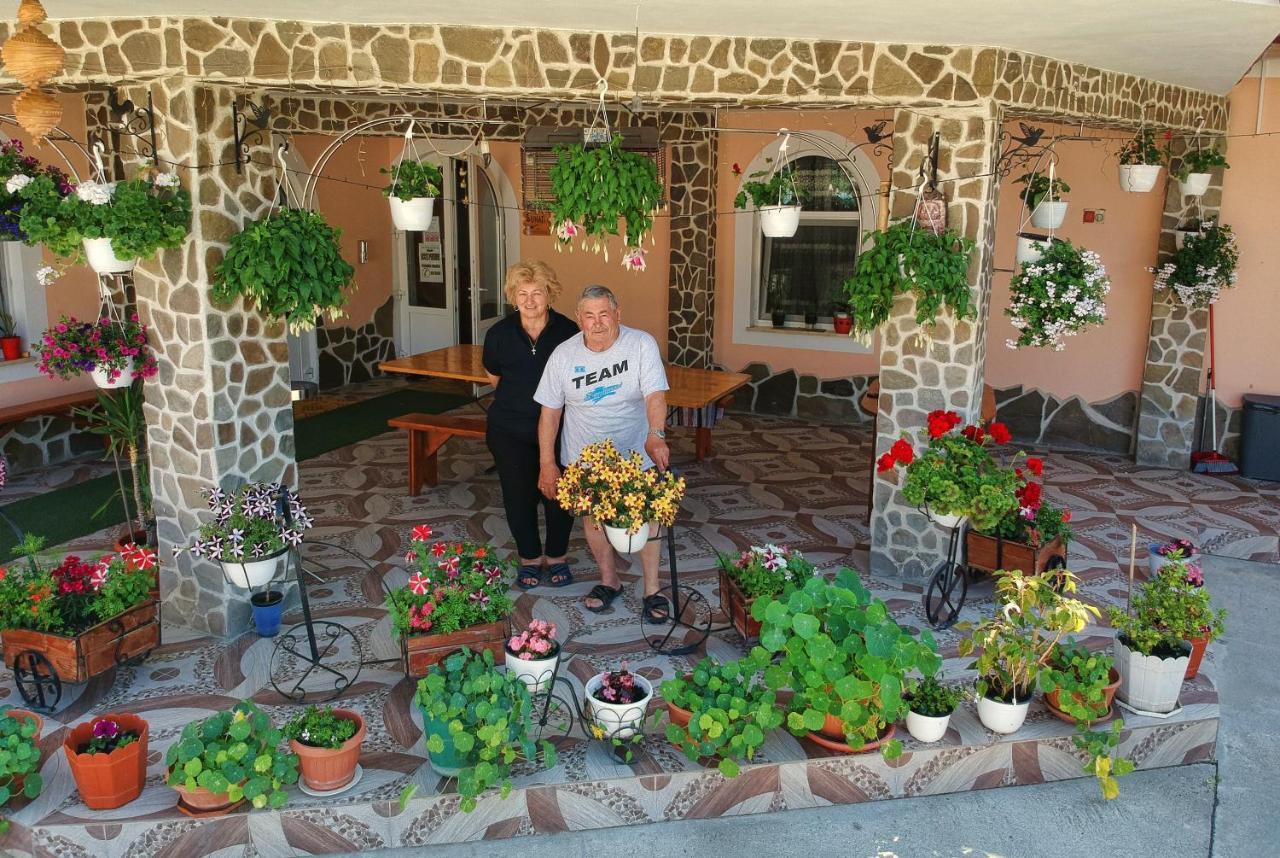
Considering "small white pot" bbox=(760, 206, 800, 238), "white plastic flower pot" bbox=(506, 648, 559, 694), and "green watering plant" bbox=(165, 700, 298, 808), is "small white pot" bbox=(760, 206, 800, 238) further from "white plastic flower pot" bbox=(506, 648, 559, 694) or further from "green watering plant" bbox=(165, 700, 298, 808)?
"green watering plant" bbox=(165, 700, 298, 808)

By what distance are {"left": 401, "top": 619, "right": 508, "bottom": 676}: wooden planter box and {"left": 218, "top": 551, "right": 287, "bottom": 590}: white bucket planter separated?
2.32ft

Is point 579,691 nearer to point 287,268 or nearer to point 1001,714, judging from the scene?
point 1001,714

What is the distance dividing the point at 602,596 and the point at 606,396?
1.09m

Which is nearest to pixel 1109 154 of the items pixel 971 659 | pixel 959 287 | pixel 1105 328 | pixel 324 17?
pixel 1105 328

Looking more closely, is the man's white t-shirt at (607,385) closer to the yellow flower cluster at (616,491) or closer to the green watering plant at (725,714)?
the yellow flower cluster at (616,491)

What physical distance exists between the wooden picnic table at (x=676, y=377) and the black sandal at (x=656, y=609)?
6.97 feet

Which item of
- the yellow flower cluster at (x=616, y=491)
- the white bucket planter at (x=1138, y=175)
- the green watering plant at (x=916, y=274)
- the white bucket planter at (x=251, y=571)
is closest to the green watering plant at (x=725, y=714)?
the yellow flower cluster at (x=616, y=491)

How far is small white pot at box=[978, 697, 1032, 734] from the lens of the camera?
409 centimetres

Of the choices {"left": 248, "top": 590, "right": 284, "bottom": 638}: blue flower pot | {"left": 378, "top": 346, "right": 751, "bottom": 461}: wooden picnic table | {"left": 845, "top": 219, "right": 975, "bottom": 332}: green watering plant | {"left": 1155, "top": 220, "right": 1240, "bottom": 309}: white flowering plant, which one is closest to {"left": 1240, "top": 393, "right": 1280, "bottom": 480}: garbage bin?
{"left": 1155, "top": 220, "right": 1240, "bottom": 309}: white flowering plant

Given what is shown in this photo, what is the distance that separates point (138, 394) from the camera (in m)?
5.75

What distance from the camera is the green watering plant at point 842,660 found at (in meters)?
3.77

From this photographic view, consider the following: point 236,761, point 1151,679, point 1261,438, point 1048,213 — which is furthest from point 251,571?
point 1261,438

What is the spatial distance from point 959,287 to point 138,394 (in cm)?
438

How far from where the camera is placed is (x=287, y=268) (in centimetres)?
460
